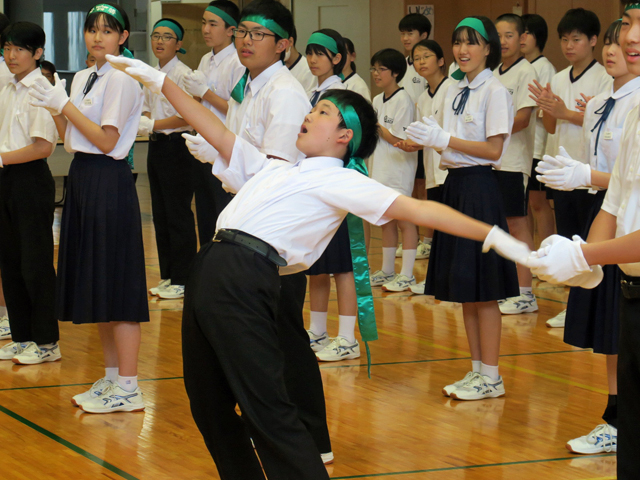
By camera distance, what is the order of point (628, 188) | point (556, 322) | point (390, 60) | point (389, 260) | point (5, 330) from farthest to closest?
point (389, 260) → point (390, 60) → point (556, 322) → point (5, 330) → point (628, 188)

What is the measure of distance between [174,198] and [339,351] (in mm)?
1760

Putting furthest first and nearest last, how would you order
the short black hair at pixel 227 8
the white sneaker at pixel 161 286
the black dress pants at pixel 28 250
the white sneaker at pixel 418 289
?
the white sneaker at pixel 418 289 → the white sneaker at pixel 161 286 → the short black hair at pixel 227 8 → the black dress pants at pixel 28 250

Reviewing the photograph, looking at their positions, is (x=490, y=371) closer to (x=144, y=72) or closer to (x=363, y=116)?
(x=363, y=116)

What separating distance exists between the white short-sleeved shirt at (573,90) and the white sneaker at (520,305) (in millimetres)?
874

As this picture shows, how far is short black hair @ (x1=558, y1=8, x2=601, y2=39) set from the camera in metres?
4.61

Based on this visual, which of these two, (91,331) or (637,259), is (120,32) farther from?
(637,259)

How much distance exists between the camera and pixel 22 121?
3.64 metres

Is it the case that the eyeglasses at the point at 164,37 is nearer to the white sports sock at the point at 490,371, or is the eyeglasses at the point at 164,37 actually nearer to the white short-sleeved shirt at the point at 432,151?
the white short-sleeved shirt at the point at 432,151

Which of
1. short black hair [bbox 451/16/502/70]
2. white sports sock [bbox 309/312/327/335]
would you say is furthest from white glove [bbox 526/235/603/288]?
white sports sock [bbox 309/312/327/335]

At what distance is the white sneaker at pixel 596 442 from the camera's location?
278 cm

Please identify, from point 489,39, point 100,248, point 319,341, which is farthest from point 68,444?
point 489,39

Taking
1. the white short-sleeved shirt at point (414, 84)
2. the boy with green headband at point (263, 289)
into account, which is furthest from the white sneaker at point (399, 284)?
the boy with green headband at point (263, 289)

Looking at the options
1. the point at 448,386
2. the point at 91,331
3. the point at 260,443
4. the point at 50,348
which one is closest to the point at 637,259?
the point at 260,443

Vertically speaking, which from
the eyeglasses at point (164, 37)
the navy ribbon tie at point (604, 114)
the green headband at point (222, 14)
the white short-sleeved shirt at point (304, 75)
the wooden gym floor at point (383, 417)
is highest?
the green headband at point (222, 14)
